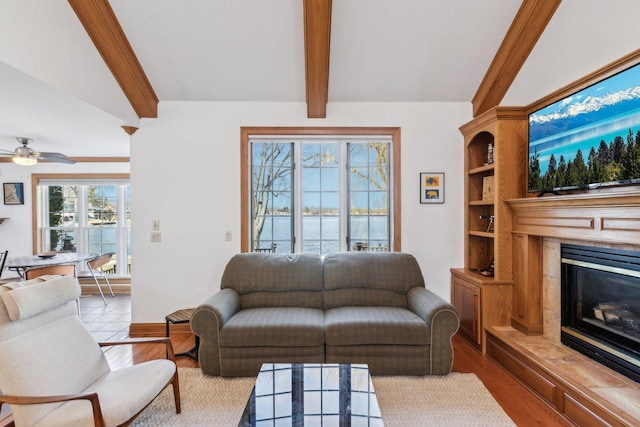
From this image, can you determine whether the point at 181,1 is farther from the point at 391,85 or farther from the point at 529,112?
the point at 529,112

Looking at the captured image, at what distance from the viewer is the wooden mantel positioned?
5.95 feet

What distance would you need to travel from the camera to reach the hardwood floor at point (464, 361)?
204cm

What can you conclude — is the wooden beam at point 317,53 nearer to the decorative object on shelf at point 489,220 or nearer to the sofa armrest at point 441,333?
the decorative object on shelf at point 489,220

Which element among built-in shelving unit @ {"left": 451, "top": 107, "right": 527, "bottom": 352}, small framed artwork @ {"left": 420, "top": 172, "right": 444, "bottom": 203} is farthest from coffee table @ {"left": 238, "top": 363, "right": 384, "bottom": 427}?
small framed artwork @ {"left": 420, "top": 172, "right": 444, "bottom": 203}

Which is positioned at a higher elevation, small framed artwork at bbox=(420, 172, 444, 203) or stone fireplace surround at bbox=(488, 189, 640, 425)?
small framed artwork at bbox=(420, 172, 444, 203)

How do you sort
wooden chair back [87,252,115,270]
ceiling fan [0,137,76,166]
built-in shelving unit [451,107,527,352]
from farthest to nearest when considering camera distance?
wooden chair back [87,252,115,270]
ceiling fan [0,137,76,166]
built-in shelving unit [451,107,527,352]

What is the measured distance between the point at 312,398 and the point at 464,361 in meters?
1.75

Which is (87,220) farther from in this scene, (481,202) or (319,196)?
(481,202)

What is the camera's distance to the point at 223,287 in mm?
2996

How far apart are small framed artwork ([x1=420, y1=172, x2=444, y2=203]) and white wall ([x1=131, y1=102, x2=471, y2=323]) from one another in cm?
6

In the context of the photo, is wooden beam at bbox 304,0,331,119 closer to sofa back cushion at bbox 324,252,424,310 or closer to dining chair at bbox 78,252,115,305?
sofa back cushion at bbox 324,252,424,310

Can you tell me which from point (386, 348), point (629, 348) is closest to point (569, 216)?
point (629, 348)

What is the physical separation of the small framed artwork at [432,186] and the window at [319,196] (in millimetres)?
381

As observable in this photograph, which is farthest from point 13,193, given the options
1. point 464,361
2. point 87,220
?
point 464,361
